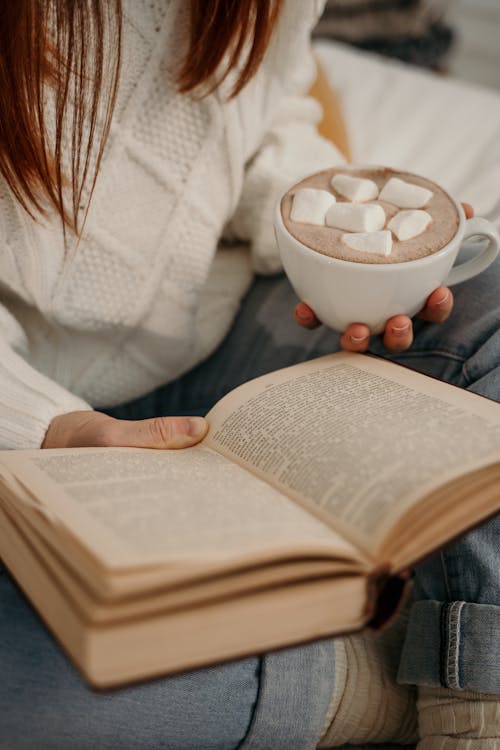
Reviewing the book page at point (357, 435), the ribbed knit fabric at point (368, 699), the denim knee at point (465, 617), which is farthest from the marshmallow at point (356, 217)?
the ribbed knit fabric at point (368, 699)

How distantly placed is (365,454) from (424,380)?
11cm

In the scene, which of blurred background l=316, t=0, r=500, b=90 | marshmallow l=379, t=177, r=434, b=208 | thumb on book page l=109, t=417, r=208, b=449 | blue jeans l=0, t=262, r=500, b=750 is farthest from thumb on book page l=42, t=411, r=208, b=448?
blurred background l=316, t=0, r=500, b=90

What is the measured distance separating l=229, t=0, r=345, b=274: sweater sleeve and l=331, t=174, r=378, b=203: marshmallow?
0.30 feet

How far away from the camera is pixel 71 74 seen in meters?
0.59

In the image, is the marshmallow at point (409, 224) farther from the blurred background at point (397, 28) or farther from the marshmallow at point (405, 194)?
the blurred background at point (397, 28)

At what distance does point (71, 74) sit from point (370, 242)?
27 centimetres

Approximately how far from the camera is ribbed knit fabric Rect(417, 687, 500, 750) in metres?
0.56

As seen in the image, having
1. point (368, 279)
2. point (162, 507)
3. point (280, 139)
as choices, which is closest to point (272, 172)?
point (280, 139)

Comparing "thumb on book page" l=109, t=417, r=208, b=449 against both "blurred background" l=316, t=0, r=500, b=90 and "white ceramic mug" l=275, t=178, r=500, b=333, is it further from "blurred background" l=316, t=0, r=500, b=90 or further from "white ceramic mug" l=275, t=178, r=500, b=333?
"blurred background" l=316, t=0, r=500, b=90

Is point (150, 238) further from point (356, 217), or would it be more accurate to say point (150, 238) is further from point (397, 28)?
point (397, 28)

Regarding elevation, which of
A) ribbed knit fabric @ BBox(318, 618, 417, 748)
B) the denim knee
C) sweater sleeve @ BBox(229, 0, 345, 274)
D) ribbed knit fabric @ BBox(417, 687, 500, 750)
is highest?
sweater sleeve @ BBox(229, 0, 345, 274)

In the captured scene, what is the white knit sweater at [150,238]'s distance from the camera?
0.63 meters

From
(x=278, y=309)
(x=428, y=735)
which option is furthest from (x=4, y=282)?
(x=428, y=735)

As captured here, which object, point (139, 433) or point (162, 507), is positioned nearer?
point (162, 507)
